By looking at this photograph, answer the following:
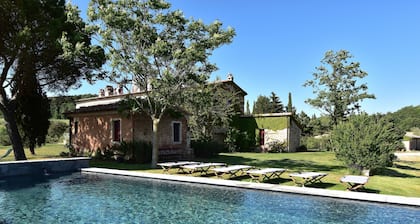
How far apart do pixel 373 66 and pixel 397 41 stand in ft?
40.6

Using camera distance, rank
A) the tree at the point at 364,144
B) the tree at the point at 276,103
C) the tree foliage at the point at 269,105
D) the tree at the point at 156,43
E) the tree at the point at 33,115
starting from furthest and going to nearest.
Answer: the tree at the point at 276,103, the tree foliage at the point at 269,105, the tree at the point at 33,115, the tree at the point at 156,43, the tree at the point at 364,144

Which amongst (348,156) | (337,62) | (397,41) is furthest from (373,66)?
(348,156)

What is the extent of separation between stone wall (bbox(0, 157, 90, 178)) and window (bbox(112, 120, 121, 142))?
5113mm

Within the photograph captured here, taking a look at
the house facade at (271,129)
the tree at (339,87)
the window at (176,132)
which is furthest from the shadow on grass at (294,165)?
the tree at (339,87)

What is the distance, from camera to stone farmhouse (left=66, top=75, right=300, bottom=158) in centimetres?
2233

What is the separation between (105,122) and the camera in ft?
78.1

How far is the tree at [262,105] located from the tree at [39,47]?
42.9m

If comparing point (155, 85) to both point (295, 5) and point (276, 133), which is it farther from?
point (276, 133)

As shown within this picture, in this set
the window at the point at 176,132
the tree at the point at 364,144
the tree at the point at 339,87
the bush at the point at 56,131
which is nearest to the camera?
the tree at the point at 364,144

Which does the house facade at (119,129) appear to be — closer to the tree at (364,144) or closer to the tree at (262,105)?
the tree at (364,144)

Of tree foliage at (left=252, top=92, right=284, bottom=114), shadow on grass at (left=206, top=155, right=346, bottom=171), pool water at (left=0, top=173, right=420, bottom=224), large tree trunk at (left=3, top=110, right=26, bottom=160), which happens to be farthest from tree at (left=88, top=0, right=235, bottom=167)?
tree foliage at (left=252, top=92, right=284, bottom=114)

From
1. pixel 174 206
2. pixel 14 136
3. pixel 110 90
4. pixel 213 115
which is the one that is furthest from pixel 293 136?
pixel 174 206

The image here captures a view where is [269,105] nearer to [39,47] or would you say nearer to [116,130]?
[116,130]

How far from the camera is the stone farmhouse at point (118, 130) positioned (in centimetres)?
2233
